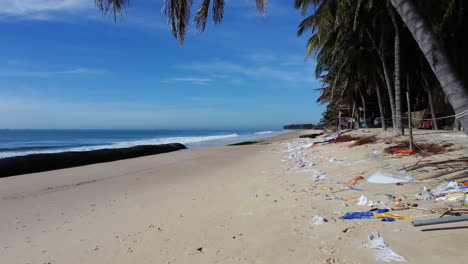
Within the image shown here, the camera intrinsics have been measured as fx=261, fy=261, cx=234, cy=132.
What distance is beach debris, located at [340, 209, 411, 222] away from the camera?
9.18 ft

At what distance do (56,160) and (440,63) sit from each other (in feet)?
44.8

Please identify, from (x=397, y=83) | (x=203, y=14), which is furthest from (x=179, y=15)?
(x=397, y=83)

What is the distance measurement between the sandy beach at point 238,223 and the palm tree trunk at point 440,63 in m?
1.11

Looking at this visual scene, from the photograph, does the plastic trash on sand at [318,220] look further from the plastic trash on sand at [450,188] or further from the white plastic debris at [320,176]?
the white plastic debris at [320,176]

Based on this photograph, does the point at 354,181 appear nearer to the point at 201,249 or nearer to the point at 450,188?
the point at 450,188

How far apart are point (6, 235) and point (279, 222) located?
3792 millimetres

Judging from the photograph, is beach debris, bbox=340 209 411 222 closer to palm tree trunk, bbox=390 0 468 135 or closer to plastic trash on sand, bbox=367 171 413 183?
palm tree trunk, bbox=390 0 468 135

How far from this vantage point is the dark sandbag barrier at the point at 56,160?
9.98 m

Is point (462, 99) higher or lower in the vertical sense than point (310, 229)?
higher

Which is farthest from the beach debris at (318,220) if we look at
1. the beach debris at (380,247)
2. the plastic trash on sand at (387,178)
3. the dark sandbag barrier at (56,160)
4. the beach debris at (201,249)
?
the dark sandbag barrier at (56,160)

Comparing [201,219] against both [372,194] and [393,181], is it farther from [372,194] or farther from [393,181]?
[393,181]

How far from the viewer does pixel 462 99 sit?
2.83 metres

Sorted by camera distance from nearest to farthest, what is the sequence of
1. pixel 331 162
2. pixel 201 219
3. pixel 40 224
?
1. pixel 201 219
2. pixel 40 224
3. pixel 331 162

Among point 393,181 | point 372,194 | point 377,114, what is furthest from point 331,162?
point 377,114
